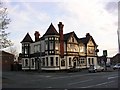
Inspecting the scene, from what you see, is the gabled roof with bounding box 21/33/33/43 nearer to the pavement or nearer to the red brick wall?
the red brick wall

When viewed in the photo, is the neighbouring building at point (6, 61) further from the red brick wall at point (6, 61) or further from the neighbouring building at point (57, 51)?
the neighbouring building at point (57, 51)

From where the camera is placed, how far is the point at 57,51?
64750 mm

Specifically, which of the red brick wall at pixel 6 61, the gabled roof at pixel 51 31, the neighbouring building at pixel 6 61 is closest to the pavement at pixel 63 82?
the gabled roof at pixel 51 31

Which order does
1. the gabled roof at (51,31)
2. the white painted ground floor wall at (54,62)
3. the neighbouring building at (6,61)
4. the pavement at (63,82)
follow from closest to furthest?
the pavement at (63,82), the white painted ground floor wall at (54,62), the gabled roof at (51,31), the neighbouring building at (6,61)

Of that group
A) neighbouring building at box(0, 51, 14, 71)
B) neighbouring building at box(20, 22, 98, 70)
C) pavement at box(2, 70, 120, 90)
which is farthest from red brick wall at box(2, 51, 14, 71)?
pavement at box(2, 70, 120, 90)

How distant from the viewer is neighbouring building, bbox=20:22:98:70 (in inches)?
2532

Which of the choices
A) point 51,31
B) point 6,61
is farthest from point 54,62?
point 6,61

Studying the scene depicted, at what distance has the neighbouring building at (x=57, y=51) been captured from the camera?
211ft

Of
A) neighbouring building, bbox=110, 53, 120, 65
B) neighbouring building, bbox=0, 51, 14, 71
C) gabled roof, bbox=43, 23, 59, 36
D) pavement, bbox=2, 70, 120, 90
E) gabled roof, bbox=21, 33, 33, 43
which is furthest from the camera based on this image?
neighbouring building, bbox=110, 53, 120, 65

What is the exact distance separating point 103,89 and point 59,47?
44.4 metres

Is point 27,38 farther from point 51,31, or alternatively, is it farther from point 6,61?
point 6,61

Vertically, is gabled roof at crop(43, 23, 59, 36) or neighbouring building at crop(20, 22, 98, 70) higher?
gabled roof at crop(43, 23, 59, 36)

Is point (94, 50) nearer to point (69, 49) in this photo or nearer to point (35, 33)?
point (69, 49)

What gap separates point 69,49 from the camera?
67812 millimetres
